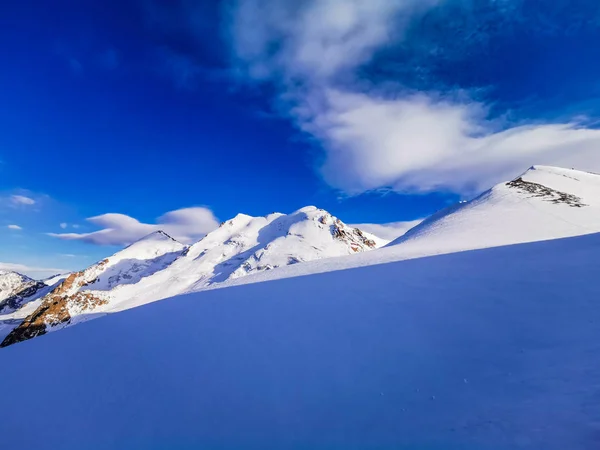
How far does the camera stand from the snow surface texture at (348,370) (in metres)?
3.41

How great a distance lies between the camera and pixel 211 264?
157625 mm

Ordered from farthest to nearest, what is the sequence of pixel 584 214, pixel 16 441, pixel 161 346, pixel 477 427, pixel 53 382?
pixel 584 214, pixel 161 346, pixel 53 382, pixel 16 441, pixel 477 427

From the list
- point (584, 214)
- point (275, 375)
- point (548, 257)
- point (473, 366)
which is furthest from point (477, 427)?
point (584, 214)

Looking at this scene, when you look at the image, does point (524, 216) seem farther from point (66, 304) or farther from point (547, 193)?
point (66, 304)

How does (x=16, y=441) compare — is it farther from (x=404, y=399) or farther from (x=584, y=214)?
(x=584, y=214)

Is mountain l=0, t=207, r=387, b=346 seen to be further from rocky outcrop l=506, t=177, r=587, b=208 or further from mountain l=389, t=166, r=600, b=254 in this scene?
mountain l=389, t=166, r=600, b=254

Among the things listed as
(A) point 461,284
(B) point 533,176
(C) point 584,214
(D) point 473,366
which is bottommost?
(D) point 473,366

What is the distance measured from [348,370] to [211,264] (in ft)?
527

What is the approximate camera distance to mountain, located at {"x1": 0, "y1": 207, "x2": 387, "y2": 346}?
12762 centimetres

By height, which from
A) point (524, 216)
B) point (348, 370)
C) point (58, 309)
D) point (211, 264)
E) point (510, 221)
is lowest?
point (348, 370)

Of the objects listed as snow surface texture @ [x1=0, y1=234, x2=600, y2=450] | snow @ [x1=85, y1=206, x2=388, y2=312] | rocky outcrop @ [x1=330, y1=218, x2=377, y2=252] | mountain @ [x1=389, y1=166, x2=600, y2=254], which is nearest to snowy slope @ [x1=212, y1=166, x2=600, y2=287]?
mountain @ [x1=389, y1=166, x2=600, y2=254]

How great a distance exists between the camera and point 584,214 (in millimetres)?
19594

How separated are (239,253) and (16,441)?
531ft

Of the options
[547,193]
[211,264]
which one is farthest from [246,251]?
[547,193]
